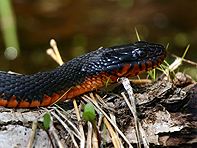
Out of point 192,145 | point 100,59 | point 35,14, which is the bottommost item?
point 192,145

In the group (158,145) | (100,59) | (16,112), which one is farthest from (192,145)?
(16,112)

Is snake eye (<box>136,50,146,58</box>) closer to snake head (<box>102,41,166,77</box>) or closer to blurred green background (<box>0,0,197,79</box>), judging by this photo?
snake head (<box>102,41,166,77</box>)

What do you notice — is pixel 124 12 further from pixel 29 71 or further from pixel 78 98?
pixel 78 98

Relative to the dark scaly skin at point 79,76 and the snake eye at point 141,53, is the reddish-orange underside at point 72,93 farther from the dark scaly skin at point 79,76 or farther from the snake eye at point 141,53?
the snake eye at point 141,53

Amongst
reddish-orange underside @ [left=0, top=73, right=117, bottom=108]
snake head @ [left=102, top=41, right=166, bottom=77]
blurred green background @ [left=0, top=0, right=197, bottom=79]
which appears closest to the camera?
reddish-orange underside @ [left=0, top=73, right=117, bottom=108]

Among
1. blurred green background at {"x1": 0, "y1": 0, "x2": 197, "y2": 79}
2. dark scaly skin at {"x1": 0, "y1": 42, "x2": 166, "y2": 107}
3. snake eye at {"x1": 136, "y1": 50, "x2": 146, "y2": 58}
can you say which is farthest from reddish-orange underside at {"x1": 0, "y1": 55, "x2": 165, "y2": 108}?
blurred green background at {"x1": 0, "y1": 0, "x2": 197, "y2": 79}

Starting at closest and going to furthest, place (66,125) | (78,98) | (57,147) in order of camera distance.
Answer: (57,147), (66,125), (78,98)

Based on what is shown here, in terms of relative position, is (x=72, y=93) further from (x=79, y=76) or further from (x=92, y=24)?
(x=92, y=24)

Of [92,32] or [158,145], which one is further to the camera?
[92,32]

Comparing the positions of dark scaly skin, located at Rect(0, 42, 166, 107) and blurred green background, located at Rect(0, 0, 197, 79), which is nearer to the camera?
dark scaly skin, located at Rect(0, 42, 166, 107)
